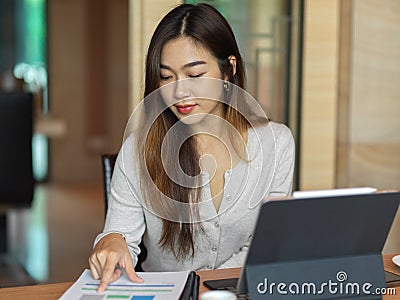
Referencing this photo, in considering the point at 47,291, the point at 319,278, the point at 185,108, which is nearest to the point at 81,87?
the point at 185,108

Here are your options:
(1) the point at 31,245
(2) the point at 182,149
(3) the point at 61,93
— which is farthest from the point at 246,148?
(3) the point at 61,93

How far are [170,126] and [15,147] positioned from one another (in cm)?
210

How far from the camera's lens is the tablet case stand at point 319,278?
1287 mm

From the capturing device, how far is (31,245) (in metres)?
4.72

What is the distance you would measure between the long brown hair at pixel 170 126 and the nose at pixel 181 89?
0.06 m

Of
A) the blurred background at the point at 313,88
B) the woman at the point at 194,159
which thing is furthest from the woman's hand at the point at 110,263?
the blurred background at the point at 313,88

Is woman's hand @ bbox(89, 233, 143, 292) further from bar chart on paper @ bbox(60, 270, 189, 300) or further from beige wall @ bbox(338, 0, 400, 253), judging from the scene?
beige wall @ bbox(338, 0, 400, 253)

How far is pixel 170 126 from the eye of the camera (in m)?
1.89

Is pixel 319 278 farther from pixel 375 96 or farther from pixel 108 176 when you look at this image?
pixel 375 96

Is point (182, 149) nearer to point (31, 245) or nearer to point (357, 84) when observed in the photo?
point (357, 84)

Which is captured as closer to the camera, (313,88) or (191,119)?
(191,119)

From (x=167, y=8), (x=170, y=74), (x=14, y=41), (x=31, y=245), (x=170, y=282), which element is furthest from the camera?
(x=14, y=41)

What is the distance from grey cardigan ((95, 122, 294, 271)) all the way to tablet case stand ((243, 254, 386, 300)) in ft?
1.93

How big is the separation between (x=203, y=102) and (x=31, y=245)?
3170mm
